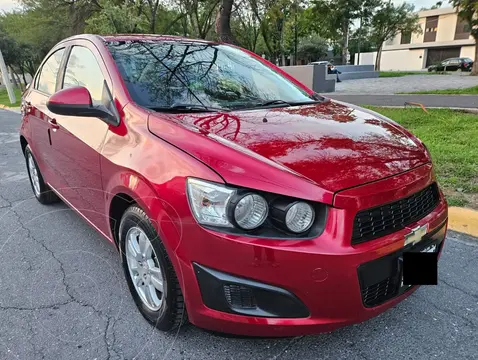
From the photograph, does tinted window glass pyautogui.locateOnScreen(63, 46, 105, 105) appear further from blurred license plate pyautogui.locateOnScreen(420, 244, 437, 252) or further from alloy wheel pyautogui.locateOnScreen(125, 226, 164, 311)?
blurred license plate pyautogui.locateOnScreen(420, 244, 437, 252)

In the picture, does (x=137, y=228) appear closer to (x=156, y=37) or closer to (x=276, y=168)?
(x=276, y=168)

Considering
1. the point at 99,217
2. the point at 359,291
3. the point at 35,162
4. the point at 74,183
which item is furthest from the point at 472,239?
the point at 35,162

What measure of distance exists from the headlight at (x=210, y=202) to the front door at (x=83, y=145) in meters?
0.97

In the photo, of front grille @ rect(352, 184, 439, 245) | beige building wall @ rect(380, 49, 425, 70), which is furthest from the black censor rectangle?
beige building wall @ rect(380, 49, 425, 70)

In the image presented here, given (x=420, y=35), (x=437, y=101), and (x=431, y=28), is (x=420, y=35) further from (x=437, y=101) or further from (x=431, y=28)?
(x=437, y=101)

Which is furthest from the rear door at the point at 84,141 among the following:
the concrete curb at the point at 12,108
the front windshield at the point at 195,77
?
the concrete curb at the point at 12,108

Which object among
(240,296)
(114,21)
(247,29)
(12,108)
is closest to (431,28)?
(247,29)

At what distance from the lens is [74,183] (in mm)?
2922

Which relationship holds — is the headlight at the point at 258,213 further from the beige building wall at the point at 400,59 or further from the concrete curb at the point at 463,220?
the beige building wall at the point at 400,59

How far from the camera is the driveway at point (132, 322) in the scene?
6.66ft

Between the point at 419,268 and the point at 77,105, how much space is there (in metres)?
2.09

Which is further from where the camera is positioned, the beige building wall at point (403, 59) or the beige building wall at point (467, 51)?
the beige building wall at point (403, 59)

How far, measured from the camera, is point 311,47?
A: 164 ft

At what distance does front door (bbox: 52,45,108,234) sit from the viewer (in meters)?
2.47
